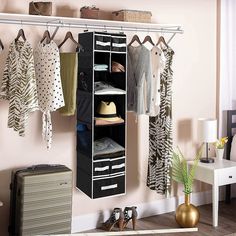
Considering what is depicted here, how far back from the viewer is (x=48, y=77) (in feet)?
10.5

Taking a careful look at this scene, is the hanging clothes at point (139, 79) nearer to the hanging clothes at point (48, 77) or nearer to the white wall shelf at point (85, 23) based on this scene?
the white wall shelf at point (85, 23)

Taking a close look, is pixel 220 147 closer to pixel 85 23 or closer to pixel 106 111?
pixel 106 111

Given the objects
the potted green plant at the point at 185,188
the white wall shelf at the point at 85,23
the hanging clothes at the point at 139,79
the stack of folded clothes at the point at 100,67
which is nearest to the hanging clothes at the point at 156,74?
the hanging clothes at the point at 139,79

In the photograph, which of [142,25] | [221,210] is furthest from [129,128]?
[221,210]

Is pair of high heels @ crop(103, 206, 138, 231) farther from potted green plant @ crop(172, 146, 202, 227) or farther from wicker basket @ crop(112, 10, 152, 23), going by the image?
wicker basket @ crop(112, 10, 152, 23)

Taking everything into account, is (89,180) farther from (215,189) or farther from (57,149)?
(215,189)

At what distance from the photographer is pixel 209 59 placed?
14.6ft

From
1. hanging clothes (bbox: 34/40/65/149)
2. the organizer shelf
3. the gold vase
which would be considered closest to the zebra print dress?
the gold vase

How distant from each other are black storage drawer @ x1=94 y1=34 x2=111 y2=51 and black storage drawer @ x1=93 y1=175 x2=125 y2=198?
1076mm

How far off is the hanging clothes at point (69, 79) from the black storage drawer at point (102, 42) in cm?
19

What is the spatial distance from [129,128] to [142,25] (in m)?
0.97

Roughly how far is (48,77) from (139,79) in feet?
2.79

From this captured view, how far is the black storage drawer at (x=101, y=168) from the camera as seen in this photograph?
3.40 m

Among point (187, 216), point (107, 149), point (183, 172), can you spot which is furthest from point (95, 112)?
point (187, 216)
